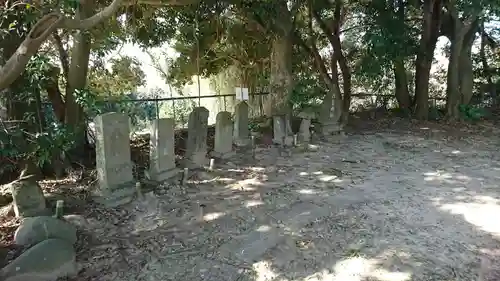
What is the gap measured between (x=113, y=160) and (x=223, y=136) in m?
2.20

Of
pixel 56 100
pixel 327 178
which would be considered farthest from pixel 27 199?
pixel 327 178

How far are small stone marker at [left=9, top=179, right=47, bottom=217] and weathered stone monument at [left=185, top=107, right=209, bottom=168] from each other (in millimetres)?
2213

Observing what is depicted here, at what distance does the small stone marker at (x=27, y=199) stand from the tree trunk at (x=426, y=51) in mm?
8306

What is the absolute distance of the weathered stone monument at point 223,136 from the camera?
20.8 feet

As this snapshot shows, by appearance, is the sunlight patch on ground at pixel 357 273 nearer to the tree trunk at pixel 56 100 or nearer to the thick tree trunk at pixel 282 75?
the tree trunk at pixel 56 100

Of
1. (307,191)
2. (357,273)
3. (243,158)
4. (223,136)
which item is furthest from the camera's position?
(243,158)

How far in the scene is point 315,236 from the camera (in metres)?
3.70

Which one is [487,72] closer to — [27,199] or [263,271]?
[263,271]

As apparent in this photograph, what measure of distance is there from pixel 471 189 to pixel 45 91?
18.5ft

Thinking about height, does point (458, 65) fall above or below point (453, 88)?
above

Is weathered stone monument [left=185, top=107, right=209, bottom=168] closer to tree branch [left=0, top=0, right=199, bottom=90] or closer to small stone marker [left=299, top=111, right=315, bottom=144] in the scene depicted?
small stone marker [left=299, top=111, right=315, bottom=144]

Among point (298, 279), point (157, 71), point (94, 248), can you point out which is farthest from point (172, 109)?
point (298, 279)

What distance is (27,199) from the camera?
384 cm

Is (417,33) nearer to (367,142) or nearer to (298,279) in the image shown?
(367,142)
